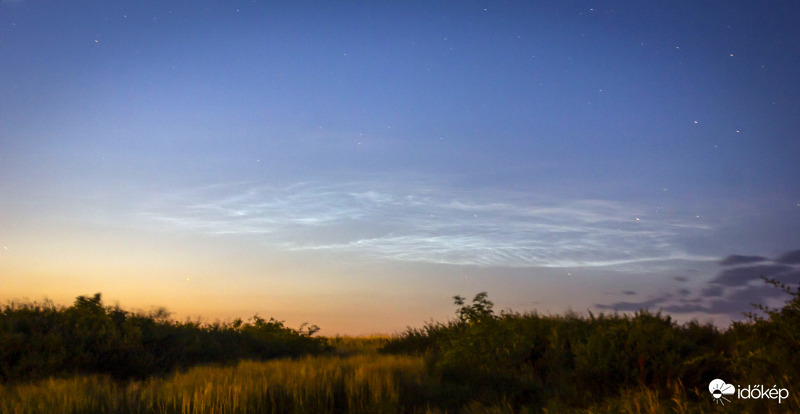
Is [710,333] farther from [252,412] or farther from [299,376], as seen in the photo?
[252,412]

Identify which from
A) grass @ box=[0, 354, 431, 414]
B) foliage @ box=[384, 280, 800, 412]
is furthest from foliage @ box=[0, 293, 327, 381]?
foliage @ box=[384, 280, 800, 412]

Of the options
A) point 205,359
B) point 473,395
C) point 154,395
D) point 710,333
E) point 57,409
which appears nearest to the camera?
point 57,409

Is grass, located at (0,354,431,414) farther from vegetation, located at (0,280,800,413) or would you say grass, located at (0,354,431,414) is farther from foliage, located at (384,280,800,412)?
foliage, located at (384,280,800,412)

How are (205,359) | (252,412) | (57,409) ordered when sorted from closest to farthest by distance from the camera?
(57,409), (252,412), (205,359)

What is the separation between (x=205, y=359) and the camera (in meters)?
18.8

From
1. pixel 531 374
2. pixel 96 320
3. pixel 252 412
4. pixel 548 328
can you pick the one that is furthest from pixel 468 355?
pixel 96 320

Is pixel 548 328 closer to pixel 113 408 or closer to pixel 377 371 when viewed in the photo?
pixel 377 371

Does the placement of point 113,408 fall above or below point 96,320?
below

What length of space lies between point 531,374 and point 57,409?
10.8 m

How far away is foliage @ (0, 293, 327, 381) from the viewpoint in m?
14.3

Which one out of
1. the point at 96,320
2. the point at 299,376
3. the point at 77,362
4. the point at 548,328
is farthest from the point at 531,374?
the point at 96,320

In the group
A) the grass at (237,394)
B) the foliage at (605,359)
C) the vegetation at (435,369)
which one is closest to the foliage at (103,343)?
the vegetation at (435,369)

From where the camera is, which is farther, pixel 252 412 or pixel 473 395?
pixel 473 395

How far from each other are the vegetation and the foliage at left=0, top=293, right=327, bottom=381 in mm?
49
